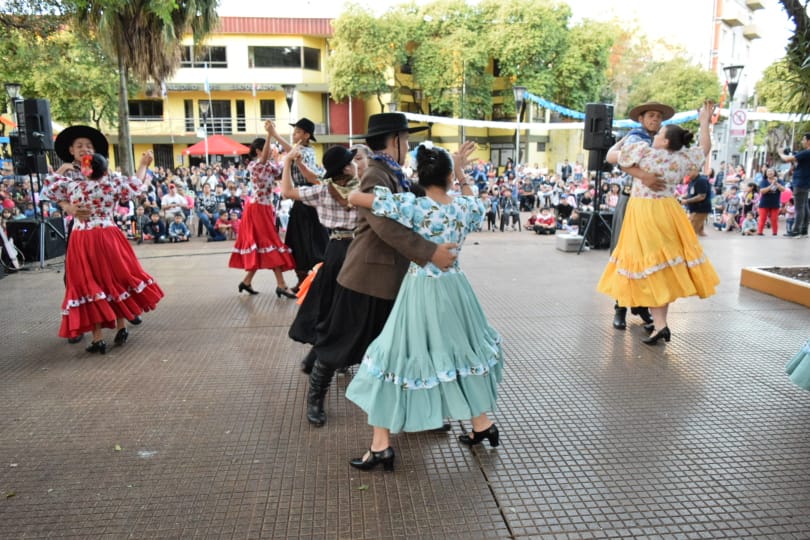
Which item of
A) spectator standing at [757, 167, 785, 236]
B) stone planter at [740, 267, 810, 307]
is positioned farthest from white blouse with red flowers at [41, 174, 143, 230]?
spectator standing at [757, 167, 785, 236]

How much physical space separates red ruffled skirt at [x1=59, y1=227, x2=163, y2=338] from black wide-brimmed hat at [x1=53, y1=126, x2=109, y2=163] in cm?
69

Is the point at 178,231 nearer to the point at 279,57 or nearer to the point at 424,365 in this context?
the point at 424,365

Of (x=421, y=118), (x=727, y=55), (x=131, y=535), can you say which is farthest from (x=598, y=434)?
(x=727, y=55)

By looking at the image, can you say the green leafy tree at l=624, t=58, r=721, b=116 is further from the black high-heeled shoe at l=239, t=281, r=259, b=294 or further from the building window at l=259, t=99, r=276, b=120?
the black high-heeled shoe at l=239, t=281, r=259, b=294

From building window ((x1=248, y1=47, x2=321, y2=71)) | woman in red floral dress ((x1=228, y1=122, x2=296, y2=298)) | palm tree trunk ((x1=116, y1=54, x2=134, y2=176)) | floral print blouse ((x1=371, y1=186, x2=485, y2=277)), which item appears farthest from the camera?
building window ((x1=248, y1=47, x2=321, y2=71))

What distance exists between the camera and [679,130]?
16.7 feet

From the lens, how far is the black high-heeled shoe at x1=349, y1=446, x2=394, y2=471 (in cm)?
321

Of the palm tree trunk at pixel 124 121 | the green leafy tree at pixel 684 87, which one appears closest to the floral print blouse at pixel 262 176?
the palm tree trunk at pixel 124 121

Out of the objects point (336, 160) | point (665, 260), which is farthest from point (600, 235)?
point (336, 160)

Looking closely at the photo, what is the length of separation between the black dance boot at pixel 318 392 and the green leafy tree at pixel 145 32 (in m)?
13.3

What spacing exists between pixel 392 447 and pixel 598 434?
4.11ft

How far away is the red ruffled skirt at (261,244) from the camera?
23.0 ft

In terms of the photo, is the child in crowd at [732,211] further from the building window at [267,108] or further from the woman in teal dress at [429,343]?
the building window at [267,108]

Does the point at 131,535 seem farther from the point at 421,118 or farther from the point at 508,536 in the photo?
the point at 421,118
